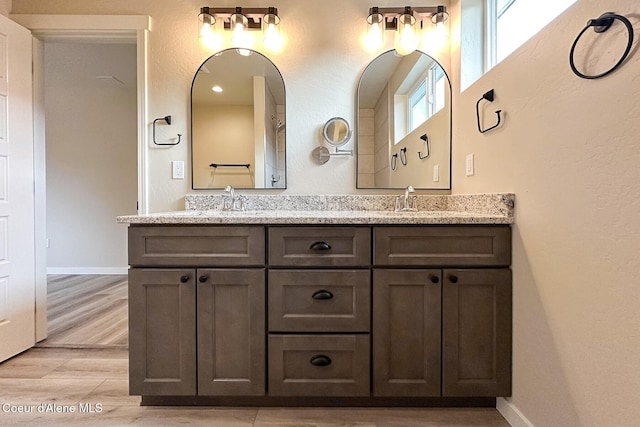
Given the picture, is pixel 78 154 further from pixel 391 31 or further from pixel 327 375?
pixel 327 375

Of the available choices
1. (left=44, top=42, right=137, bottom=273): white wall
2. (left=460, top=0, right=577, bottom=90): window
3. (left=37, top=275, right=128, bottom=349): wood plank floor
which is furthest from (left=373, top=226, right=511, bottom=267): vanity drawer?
(left=44, top=42, right=137, bottom=273): white wall

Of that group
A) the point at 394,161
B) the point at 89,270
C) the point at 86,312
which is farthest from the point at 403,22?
the point at 89,270

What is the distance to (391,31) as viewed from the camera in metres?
2.04

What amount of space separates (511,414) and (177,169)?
2099 millimetres

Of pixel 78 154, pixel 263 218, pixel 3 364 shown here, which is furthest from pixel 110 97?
pixel 263 218

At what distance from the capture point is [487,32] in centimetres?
184

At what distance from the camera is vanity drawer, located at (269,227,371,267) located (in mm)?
1411

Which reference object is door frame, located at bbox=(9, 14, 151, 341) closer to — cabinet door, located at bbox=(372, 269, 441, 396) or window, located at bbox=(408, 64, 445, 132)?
cabinet door, located at bbox=(372, 269, 441, 396)

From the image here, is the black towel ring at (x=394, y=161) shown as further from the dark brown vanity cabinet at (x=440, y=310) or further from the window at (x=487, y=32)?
the dark brown vanity cabinet at (x=440, y=310)

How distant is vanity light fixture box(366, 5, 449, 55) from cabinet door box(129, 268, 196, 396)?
5.61ft

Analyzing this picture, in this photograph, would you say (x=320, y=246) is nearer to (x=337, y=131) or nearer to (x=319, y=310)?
(x=319, y=310)

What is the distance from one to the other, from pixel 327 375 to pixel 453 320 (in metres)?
0.58

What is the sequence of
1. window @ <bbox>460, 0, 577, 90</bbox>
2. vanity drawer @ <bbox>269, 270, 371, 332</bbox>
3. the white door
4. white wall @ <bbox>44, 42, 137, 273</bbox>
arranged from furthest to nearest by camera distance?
1. white wall @ <bbox>44, 42, 137, 273</bbox>
2. the white door
3. window @ <bbox>460, 0, 577, 90</bbox>
4. vanity drawer @ <bbox>269, 270, 371, 332</bbox>

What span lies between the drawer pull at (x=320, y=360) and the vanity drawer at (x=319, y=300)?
0.11 metres
